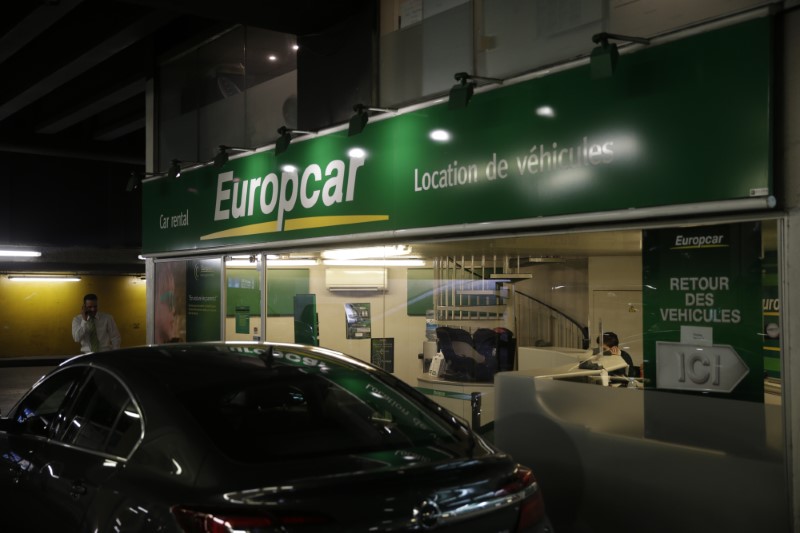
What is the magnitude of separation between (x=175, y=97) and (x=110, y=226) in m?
10.0

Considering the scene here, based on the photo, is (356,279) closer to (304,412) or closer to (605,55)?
(605,55)

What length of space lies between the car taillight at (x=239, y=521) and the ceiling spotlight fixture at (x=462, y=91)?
4.30 meters

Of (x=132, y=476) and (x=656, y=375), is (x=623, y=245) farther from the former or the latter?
(x=132, y=476)

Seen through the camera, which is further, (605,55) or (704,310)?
(605,55)

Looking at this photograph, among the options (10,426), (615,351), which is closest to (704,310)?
(615,351)

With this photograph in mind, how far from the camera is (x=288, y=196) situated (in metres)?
8.63

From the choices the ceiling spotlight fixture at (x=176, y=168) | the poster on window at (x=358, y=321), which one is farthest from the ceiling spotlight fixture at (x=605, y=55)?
the ceiling spotlight fixture at (x=176, y=168)

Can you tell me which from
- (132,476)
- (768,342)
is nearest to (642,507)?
(768,342)

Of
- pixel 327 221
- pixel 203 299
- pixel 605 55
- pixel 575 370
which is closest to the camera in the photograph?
pixel 605 55

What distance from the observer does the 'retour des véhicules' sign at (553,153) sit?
15.4 ft

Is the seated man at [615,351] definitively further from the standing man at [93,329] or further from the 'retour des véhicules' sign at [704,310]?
the standing man at [93,329]

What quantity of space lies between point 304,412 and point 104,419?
92 centimetres

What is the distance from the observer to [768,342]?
15.3 ft

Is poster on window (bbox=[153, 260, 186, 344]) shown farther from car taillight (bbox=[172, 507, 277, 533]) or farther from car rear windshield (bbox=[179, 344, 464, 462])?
car taillight (bbox=[172, 507, 277, 533])
